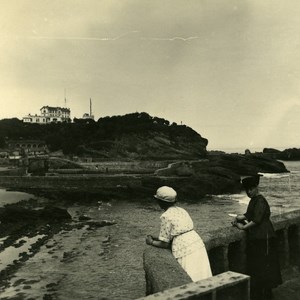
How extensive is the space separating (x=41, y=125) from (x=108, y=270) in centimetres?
9803

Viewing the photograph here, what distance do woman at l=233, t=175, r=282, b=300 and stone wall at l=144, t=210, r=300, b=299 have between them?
355mm

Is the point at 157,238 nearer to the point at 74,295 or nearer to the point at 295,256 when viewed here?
the point at 295,256

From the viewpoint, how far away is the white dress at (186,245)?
3.47 m

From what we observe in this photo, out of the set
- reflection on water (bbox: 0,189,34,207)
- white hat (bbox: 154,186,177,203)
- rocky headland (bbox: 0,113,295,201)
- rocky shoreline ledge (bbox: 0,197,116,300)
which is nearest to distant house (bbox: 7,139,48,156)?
rocky headland (bbox: 0,113,295,201)

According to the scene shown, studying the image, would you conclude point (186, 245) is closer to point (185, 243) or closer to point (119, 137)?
point (185, 243)

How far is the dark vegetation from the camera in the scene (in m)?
83.5

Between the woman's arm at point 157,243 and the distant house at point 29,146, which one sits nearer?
the woman's arm at point 157,243

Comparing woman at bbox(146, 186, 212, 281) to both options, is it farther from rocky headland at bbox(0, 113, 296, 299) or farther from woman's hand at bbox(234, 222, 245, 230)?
rocky headland at bbox(0, 113, 296, 299)

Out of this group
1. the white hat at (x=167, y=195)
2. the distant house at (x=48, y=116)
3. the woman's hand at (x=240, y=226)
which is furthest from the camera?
the distant house at (x=48, y=116)

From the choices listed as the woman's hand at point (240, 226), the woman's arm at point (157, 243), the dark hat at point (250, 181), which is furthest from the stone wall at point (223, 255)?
the dark hat at point (250, 181)

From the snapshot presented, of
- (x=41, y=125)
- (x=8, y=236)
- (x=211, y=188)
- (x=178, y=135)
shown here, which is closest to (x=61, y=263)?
(x=8, y=236)

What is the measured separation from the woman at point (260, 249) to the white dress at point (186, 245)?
2.63 feet

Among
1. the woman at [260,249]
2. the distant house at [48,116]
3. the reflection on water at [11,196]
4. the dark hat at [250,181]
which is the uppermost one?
the distant house at [48,116]

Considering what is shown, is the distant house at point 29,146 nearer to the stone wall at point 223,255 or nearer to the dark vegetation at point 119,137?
the dark vegetation at point 119,137
